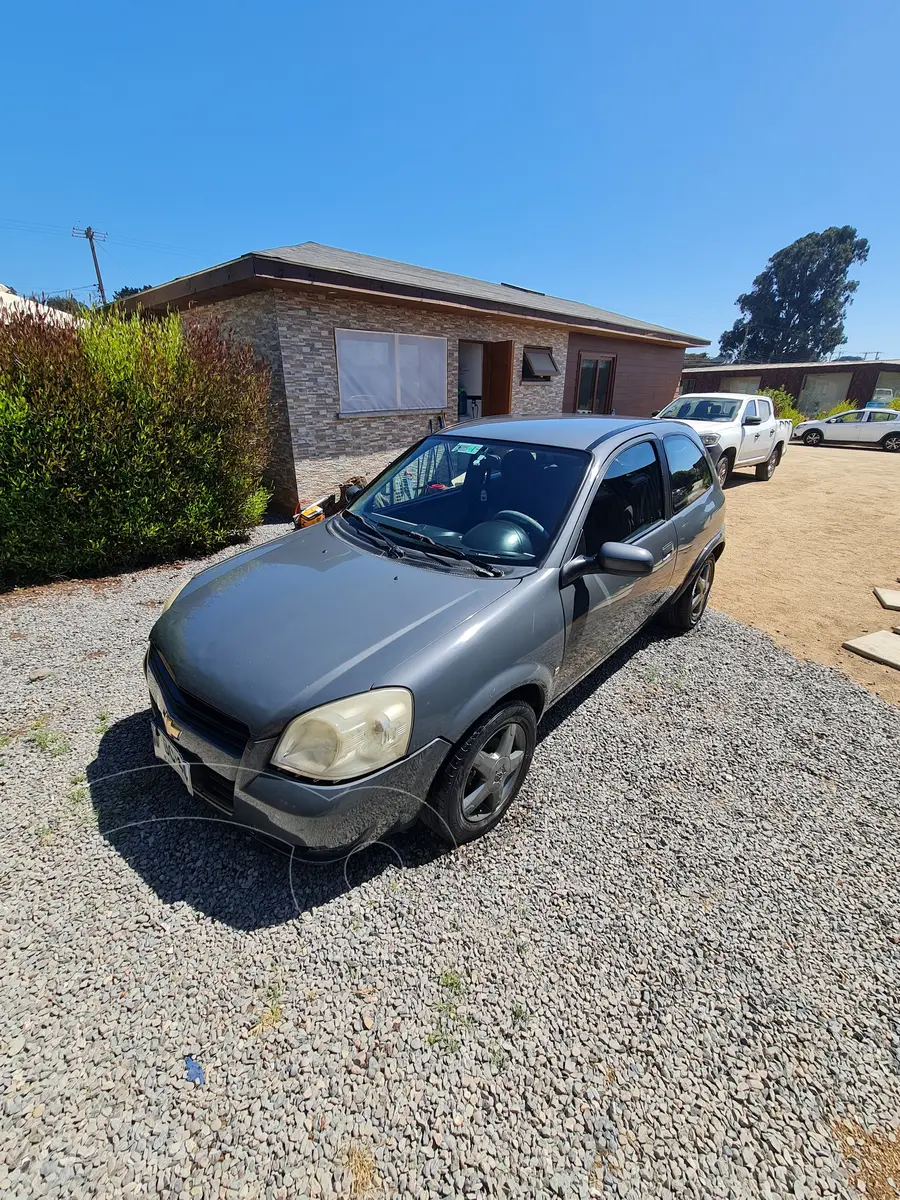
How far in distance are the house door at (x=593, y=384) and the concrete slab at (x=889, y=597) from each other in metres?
9.51

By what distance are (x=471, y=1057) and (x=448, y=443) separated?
294cm

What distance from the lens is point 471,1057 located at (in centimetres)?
156

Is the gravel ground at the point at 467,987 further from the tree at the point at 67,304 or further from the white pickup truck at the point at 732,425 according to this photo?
the white pickup truck at the point at 732,425

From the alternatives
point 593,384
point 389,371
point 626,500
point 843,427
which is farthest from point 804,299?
point 626,500

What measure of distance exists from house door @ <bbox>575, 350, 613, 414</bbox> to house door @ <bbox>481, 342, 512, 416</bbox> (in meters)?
3.18

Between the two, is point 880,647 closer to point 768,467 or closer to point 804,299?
point 768,467

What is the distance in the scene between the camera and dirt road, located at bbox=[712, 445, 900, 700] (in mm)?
4441

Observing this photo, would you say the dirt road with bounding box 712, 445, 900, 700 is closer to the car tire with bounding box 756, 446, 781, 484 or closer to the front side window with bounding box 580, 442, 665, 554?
the car tire with bounding box 756, 446, 781, 484

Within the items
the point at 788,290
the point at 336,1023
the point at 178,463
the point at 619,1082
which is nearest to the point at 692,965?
the point at 619,1082

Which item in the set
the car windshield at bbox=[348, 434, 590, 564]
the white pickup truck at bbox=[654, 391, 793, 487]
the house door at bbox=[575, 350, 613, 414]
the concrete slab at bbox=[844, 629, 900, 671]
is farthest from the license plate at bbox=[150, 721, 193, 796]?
the house door at bbox=[575, 350, 613, 414]

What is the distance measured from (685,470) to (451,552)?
2.20 m

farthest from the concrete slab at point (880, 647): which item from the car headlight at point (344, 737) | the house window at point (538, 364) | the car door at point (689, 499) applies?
the house window at point (538, 364)

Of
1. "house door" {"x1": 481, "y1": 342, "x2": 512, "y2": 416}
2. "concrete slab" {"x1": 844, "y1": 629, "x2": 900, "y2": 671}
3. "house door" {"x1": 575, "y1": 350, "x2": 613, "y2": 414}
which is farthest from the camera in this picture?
"house door" {"x1": 575, "y1": 350, "x2": 613, "y2": 414}

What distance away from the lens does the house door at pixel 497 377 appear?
35.3 ft
